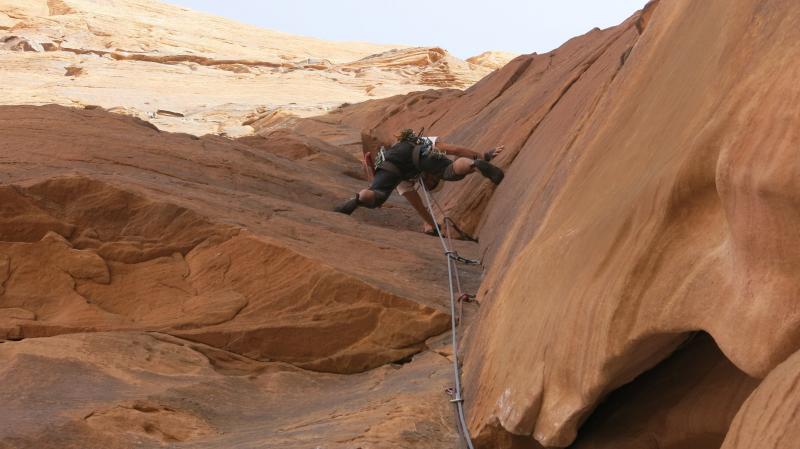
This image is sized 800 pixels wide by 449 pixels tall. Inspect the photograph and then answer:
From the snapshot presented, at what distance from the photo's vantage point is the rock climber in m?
8.23

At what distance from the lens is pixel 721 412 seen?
288 cm

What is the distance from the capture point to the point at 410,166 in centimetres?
836

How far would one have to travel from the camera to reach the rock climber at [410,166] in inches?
324

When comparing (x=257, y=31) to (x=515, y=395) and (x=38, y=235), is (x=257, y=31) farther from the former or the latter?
(x=515, y=395)

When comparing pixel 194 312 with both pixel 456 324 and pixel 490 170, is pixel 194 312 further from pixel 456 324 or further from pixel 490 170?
pixel 490 170

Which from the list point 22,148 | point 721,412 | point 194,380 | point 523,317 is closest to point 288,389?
point 194,380

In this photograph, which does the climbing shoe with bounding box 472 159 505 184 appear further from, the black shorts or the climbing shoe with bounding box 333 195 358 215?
the climbing shoe with bounding box 333 195 358 215

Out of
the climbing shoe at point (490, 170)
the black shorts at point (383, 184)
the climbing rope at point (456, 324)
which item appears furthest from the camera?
the black shorts at point (383, 184)

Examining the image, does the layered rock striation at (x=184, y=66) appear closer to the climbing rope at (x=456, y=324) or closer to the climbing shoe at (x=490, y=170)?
the climbing shoe at (x=490, y=170)

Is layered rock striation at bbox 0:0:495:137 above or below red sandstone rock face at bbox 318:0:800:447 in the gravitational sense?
below

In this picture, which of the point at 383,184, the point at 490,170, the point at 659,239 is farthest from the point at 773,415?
the point at 383,184

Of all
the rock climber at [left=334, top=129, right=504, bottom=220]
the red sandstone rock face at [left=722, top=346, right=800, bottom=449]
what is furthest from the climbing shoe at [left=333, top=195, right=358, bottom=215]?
the red sandstone rock face at [left=722, top=346, right=800, bottom=449]

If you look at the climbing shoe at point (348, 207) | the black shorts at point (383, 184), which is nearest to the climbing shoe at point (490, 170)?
the black shorts at point (383, 184)

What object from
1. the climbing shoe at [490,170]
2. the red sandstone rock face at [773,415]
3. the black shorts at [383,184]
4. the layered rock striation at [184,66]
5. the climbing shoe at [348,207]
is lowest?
the layered rock striation at [184,66]
